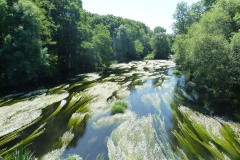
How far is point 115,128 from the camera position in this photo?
54.5 ft

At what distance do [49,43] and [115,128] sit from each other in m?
28.9

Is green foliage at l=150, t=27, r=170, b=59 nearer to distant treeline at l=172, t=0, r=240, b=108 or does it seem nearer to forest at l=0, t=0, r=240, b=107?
forest at l=0, t=0, r=240, b=107

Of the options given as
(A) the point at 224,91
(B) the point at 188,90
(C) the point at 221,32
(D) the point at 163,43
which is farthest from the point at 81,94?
(D) the point at 163,43

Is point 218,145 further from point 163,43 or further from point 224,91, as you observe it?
point 163,43

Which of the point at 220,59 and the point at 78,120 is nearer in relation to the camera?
the point at 78,120

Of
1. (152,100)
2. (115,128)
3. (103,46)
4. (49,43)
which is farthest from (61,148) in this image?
(103,46)

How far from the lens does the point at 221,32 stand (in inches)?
1125

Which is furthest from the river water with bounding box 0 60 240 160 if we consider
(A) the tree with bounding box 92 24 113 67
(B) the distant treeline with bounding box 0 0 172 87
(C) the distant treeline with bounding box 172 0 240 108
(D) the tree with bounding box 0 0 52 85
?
(A) the tree with bounding box 92 24 113 67

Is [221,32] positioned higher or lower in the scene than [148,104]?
higher

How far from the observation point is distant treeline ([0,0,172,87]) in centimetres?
3130

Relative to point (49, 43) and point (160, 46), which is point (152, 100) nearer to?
point (49, 43)

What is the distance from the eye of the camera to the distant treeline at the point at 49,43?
3130cm

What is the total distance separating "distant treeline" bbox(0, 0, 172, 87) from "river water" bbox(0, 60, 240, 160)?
801 cm

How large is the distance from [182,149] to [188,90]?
17.6 m
